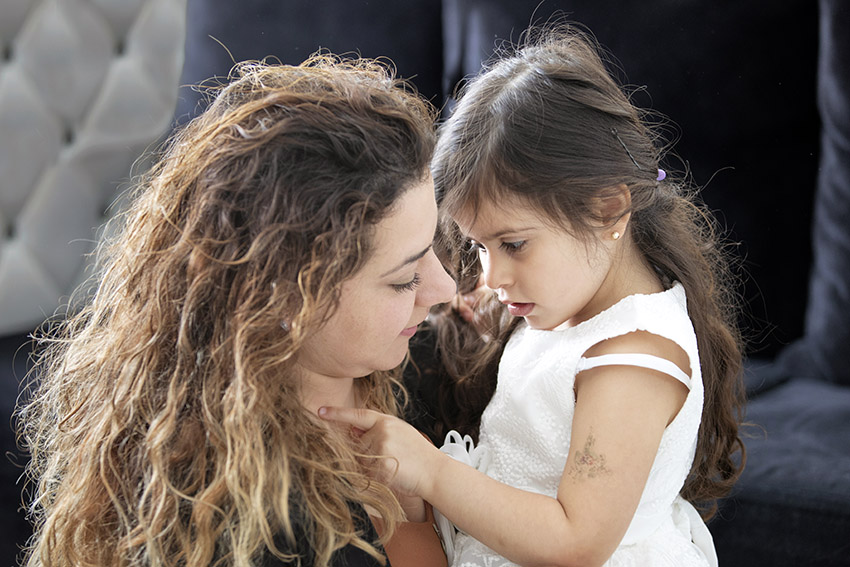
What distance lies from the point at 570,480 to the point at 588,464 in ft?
0.10

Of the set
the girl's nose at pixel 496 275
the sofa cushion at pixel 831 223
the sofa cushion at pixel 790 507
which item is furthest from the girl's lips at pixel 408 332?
the sofa cushion at pixel 831 223

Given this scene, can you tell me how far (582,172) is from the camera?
1.03 meters

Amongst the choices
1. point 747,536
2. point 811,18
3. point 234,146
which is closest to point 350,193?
point 234,146

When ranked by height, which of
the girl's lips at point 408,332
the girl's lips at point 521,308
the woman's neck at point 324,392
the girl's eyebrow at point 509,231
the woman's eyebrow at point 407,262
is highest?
the woman's eyebrow at point 407,262

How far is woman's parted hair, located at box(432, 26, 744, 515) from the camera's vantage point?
1.03 m

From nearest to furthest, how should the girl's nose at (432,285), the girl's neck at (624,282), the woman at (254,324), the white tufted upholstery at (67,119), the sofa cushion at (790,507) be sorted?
1. the woman at (254,324)
2. the girl's nose at (432,285)
3. the girl's neck at (624,282)
4. the sofa cushion at (790,507)
5. the white tufted upholstery at (67,119)

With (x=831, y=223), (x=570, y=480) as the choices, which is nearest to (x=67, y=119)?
(x=570, y=480)

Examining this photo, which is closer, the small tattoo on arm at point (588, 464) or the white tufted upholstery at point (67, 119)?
the small tattoo on arm at point (588, 464)

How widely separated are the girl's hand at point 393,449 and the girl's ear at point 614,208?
1.15ft

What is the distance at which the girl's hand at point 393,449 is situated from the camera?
961 millimetres

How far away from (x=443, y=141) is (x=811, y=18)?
34.5 inches

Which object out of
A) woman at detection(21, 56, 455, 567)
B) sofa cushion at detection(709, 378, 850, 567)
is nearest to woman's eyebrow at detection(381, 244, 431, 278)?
woman at detection(21, 56, 455, 567)

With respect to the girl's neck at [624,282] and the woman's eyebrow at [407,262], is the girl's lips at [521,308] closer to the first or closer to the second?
the girl's neck at [624,282]

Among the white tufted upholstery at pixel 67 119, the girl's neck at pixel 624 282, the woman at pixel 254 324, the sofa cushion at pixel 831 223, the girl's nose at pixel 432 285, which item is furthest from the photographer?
the white tufted upholstery at pixel 67 119
